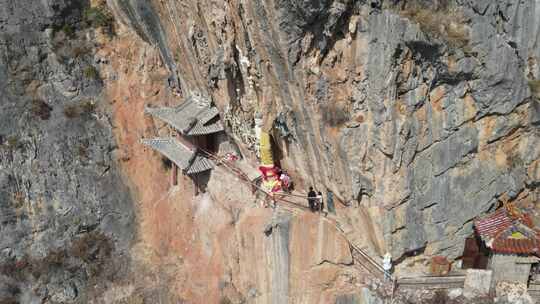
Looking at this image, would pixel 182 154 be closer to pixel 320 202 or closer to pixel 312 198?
pixel 312 198

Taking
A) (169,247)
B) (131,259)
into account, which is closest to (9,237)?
(131,259)

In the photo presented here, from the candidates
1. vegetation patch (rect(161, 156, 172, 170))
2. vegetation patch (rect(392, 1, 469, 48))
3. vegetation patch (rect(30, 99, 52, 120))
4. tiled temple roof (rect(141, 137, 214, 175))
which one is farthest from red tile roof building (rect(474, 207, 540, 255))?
vegetation patch (rect(30, 99, 52, 120))

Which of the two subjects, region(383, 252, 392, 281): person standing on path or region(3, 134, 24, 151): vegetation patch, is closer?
region(383, 252, 392, 281): person standing on path

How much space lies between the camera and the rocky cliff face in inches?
613

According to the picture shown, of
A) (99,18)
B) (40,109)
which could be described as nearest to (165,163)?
(40,109)

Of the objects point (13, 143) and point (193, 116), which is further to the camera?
point (13, 143)

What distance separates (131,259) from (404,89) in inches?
664

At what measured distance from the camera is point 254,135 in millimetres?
22219

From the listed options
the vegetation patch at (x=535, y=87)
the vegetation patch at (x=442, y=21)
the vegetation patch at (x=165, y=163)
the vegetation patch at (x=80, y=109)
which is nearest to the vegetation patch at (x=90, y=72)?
the vegetation patch at (x=80, y=109)

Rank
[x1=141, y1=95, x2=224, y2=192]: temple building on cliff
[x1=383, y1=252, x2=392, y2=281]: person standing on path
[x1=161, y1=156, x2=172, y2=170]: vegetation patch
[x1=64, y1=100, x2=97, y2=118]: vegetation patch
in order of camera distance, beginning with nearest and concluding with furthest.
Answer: [x1=383, y1=252, x2=392, y2=281]: person standing on path, [x1=141, y1=95, x2=224, y2=192]: temple building on cliff, [x1=161, y1=156, x2=172, y2=170]: vegetation patch, [x1=64, y1=100, x2=97, y2=118]: vegetation patch

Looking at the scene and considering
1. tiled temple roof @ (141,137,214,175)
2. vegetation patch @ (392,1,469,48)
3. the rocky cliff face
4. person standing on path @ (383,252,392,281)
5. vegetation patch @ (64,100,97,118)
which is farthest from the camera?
vegetation patch @ (64,100,97,118)

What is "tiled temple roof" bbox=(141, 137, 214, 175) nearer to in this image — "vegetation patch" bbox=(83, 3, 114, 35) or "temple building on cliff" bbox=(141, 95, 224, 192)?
"temple building on cliff" bbox=(141, 95, 224, 192)

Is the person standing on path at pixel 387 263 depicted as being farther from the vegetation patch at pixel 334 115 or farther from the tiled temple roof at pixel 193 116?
the tiled temple roof at pixel 193 116

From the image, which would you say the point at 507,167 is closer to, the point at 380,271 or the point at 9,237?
the point at 380,271
